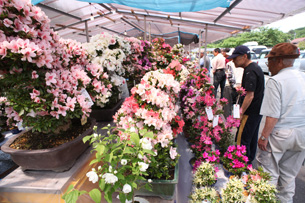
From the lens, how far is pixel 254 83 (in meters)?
2.12

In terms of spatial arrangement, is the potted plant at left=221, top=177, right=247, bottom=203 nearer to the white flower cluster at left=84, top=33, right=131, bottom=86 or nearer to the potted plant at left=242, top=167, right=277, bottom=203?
the potted plant at left=242, top=167, right=277, bottom=203

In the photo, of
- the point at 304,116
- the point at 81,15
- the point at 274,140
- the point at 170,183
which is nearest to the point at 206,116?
the point at 274,140

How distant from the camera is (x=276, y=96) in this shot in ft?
5.20

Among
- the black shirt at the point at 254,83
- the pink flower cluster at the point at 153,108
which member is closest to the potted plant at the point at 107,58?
the pink flower cluster at the point at 153,108

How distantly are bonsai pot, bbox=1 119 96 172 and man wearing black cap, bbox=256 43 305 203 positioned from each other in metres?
1.86

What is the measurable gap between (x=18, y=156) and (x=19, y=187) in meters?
0.21

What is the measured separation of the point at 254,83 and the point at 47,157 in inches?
94.3

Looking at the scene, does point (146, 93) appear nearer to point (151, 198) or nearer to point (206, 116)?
point (151, 198)

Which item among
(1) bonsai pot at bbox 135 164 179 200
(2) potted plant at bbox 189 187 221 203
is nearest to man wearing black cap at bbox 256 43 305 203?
(2) potted plant at bbox 189 187 221 203

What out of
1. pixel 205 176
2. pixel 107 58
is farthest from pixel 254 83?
pixel 107 58

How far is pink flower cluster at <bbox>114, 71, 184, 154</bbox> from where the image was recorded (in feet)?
3.88

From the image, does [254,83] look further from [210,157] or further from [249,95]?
[210,157]

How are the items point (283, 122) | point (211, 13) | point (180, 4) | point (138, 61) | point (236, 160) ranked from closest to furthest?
point (283, 122) → point (236, 160) → point (180, 4) → point (138, 61) → point (211, 13)

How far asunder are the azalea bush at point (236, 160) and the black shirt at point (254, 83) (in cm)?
64
